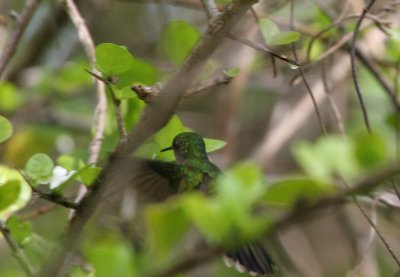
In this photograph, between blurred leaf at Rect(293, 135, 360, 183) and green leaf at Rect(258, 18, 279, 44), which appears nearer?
blurred leaf at Rect(293, 135, 360, 183)

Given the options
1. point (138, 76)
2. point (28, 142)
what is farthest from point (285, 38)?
point (28, 142)

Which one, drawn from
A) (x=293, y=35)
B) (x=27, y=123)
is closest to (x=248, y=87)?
(x=27, y=123)

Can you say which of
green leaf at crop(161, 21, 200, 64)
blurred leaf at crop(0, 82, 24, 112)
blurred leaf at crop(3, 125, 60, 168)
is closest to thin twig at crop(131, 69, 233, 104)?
green leaf at crop(161, 21, 200, 64)

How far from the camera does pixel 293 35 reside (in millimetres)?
1460

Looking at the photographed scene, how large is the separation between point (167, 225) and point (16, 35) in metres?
1.04

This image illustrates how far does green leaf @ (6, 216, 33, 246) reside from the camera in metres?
1.40

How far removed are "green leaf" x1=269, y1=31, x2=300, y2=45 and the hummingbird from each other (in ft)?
0.76

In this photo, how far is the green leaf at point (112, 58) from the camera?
1358 mm

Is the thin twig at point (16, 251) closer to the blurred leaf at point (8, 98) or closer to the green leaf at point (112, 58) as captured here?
the green leaf at point (112, 58)

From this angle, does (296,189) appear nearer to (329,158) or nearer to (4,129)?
(329,158)

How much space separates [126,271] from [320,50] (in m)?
1.56

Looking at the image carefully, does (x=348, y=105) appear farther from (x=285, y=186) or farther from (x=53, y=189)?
(x=285, y=186)

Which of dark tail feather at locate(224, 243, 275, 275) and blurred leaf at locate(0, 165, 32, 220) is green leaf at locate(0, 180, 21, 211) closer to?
blurred leaf at locate(0, 165, 32, 220)

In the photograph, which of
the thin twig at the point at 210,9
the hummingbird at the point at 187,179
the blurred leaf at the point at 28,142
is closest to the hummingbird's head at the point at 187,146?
the hummingbird at the point at 187,179
